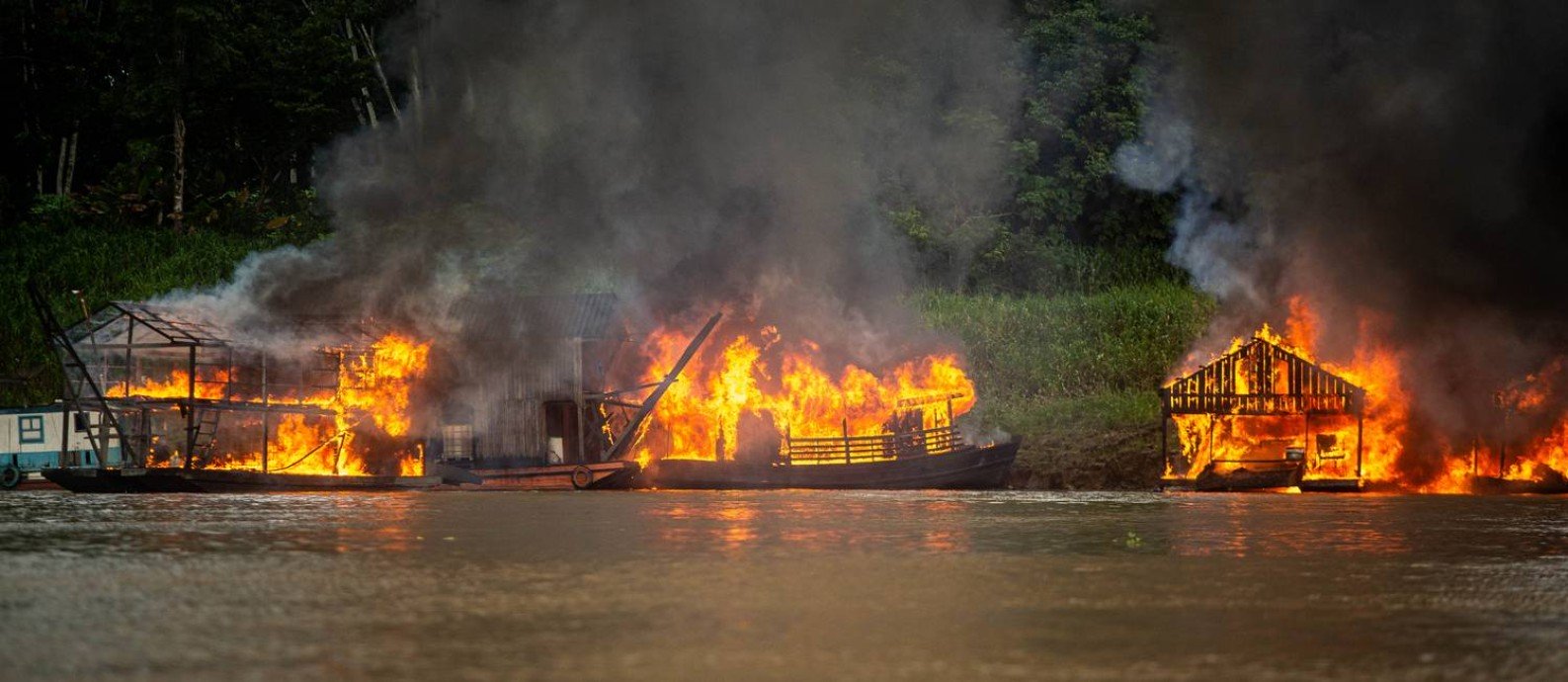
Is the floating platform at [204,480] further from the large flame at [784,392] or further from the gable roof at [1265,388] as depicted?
the gable roof at [1265,388]

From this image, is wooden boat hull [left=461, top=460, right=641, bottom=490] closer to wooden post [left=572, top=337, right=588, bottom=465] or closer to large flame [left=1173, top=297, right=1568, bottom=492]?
wooden post [left=572, top=337, right=588, bottom=465]

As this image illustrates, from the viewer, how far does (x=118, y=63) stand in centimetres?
7500

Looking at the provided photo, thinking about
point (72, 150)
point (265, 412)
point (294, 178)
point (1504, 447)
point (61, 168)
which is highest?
point (72, 150)

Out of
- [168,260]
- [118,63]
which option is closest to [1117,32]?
[168,260]

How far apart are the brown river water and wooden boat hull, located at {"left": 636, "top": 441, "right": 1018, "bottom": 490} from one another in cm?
979

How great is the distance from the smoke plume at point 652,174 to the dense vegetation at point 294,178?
275 centimetres

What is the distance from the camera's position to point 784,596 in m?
17.8

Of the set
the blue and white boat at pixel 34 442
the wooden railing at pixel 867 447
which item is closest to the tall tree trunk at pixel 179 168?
the blue and white boat at pixel 34 442

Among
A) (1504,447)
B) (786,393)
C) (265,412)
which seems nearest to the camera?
(1504,447)

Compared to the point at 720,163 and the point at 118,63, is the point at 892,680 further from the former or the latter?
the point at 118,63

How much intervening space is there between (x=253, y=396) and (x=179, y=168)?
92.1 ft

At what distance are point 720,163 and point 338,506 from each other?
1906cm

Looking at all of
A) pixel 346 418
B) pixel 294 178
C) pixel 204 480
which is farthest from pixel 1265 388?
pixel 294 178

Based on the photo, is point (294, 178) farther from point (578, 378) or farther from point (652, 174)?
point (578, 378)
